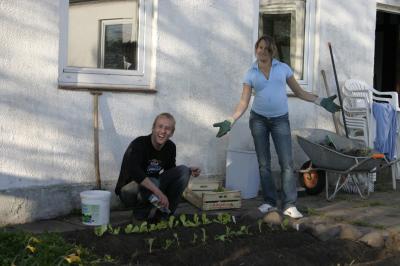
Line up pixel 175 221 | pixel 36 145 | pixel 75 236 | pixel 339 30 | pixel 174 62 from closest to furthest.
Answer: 1. pixel 75 236
2. pixel 175 221
3. pixel 36 145
4. pixel 174 62
5. pixel 339 30

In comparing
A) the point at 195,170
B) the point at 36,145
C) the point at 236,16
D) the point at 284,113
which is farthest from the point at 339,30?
the point at 36,145

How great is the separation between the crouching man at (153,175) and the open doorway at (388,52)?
7.45 meters

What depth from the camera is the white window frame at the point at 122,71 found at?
6152 mm

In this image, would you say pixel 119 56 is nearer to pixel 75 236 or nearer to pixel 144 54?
pixel 144 54

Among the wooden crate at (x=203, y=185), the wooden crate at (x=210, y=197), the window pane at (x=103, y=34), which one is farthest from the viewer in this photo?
the wooden crate at (x=203, y=185)

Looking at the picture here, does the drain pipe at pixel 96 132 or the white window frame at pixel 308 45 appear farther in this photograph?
the white window frame at pixel 308 45

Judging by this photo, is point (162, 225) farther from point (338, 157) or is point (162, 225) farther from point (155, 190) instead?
point (338, 157)

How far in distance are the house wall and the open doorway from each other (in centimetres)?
374

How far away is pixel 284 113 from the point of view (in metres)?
6.42

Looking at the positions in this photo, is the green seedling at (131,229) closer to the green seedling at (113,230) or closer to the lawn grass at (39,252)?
the green seedling at (113,230)

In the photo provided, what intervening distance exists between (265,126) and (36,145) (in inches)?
88.4

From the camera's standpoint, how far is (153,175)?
5.70 m

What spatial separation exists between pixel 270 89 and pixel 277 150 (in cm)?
62

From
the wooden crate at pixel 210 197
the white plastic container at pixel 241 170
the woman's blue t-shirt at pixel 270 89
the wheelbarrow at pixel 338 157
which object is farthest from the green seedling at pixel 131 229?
the wheelbarrow at pixel 338 157
